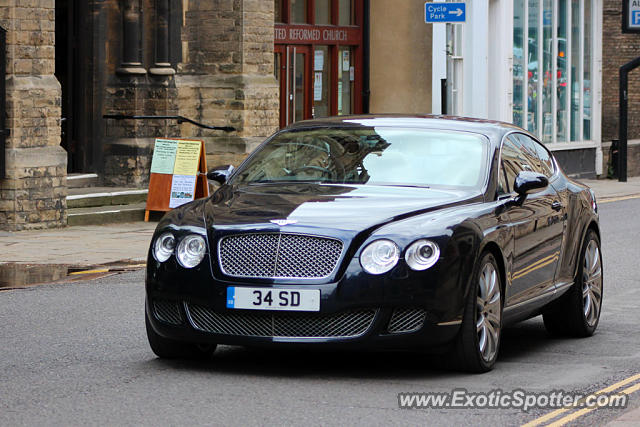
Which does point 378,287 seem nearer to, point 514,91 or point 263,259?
point 263,259

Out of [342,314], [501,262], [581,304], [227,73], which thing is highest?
[227,73]

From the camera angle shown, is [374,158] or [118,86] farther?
[118,86]

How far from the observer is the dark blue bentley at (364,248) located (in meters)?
7.48

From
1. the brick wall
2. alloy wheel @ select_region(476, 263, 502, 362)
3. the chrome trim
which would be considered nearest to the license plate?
alloy wheel @ select_region(476, 263, 502, 362)

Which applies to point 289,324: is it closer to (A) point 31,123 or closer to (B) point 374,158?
(B) point 374,158

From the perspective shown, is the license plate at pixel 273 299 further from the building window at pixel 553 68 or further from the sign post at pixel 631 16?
the sign post at pixel 631 16

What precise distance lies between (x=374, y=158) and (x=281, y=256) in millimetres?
1456

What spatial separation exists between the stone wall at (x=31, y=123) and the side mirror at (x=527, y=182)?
10405 mm

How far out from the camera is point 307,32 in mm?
27594

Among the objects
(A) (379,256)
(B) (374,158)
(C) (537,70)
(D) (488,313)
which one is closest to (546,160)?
(B) (374,158)

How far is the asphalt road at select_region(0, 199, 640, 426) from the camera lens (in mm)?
6750

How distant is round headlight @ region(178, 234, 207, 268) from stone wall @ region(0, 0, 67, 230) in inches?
412

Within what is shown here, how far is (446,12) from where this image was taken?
19.6m

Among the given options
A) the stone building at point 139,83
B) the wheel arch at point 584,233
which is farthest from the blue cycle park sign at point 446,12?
the wheel arch at point 584,233
